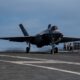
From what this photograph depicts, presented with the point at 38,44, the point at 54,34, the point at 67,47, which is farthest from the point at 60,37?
the point at 67,47

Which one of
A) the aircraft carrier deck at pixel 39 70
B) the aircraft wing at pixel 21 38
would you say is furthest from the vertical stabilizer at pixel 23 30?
the aircraft carrier deck at pixel 39 70

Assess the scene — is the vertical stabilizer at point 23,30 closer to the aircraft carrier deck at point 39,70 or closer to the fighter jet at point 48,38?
the fighter jet at point 48,38

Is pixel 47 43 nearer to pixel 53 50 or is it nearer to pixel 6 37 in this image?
pixel 53 50

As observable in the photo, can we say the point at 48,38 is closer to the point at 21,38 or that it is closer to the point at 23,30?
the point at 21,38

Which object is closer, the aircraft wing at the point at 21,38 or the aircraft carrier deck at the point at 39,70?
the aircraft carrier deck at the point at 39,70

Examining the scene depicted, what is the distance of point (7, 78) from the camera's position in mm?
14008

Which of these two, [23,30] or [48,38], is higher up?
[23,30]

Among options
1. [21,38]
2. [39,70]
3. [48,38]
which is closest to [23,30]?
[21,38]

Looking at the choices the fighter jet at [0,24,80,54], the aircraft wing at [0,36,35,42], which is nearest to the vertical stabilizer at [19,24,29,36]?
the aircraft wing at [0,36,35,42]

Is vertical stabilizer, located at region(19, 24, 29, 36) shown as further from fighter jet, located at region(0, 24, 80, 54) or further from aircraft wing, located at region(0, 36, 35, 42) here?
fighter jet, located at region(0, 24, 80, 54)

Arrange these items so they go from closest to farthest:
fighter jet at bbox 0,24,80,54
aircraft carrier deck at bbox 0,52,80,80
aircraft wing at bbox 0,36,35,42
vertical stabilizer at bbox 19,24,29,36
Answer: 1. aircraft carrier deck at bbox 0,52,80,80
2. fighter jet at bbox 0,24,80,54
3. aircraft wing at bbox 0,36,35,42
4. vertical stabilizer at bbox 19,24,29,36

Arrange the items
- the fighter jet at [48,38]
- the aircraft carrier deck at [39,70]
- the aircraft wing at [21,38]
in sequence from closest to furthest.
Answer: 1. the aircraft carrier deck at [39,70]
2. the fighter jet at [48,38]
3. the aircraft wing at [21,38]

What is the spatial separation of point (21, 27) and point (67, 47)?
892 cm

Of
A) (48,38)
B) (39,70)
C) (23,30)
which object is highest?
(23,30)
